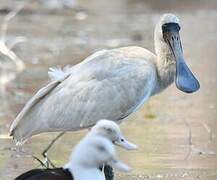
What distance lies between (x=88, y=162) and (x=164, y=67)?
2.88m

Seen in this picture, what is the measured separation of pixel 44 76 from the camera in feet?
51.9

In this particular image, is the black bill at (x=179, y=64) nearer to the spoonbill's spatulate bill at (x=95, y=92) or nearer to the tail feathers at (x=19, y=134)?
the spoonbill's spatulate bill at (x=95, y=92)

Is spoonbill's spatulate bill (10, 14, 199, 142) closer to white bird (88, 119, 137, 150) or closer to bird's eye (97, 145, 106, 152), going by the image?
white bird (88, 119, 137, 150)

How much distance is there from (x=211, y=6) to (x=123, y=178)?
20620 mm

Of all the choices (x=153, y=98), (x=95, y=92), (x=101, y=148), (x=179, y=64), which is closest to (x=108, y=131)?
(x=101, y=148)

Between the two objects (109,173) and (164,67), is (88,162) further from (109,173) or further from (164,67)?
(164,67)

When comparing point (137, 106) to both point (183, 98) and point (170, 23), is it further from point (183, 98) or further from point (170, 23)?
point (183, 98)

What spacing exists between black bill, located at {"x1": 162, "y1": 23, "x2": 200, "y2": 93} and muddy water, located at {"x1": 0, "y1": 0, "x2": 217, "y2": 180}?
0.72 meters

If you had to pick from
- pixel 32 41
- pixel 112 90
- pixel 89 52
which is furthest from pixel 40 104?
pixel 32 41

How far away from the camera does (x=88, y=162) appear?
696 centimetres

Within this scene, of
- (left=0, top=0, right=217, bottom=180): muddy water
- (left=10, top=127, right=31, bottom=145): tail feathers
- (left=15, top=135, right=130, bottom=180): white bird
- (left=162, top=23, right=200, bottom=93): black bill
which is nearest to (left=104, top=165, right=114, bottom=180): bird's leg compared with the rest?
(left=0, top=0, right=217, bottom=180): muddy water

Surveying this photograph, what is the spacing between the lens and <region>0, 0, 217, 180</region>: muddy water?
32.3 feet

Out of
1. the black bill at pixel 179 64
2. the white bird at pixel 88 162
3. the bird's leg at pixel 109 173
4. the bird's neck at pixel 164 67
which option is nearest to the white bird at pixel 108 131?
the white bird at pixel 88 162

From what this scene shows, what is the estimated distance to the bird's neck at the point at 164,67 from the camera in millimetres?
9633
